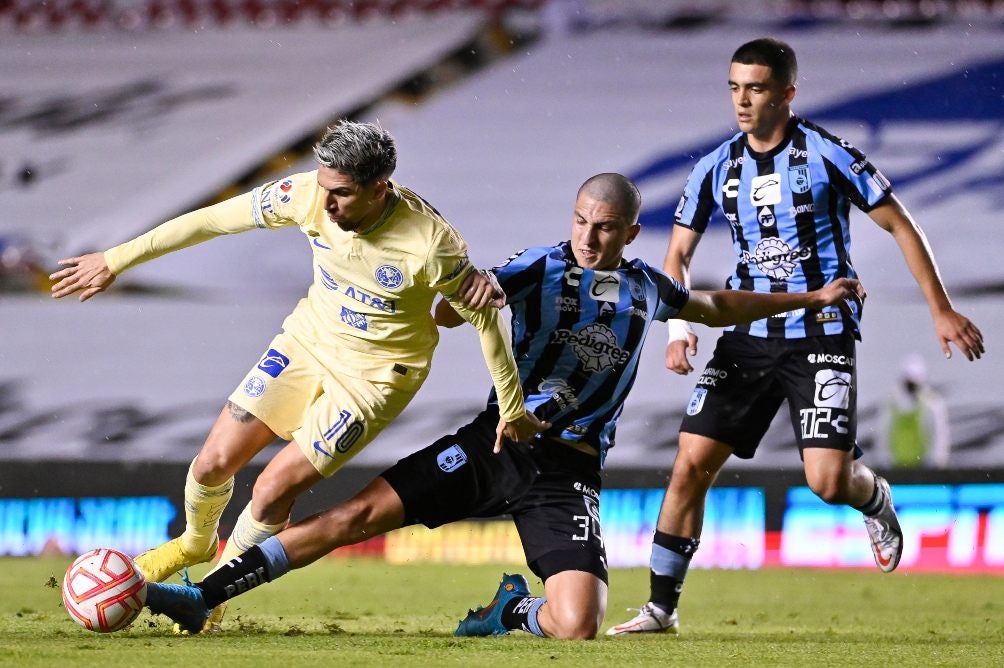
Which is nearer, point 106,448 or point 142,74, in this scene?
point 106,448

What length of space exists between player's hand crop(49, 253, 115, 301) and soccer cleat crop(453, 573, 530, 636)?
6.18 ft

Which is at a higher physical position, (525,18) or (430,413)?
(525,18)

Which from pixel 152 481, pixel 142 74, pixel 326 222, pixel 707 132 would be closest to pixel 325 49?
pixel 142 74

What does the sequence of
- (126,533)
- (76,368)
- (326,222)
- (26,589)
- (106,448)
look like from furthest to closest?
(76,368), (106,448), (126,533), (26,589), (326,222)

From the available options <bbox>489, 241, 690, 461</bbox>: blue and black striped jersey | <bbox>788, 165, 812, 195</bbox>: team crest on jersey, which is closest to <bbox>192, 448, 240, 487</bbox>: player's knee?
<bbox>489, 241, 690, 461</bbox>: blue and black striped jersey

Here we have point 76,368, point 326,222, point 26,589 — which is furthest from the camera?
point 76,368

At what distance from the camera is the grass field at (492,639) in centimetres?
427

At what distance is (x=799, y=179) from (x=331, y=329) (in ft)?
7.11

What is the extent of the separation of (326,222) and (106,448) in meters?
9.71

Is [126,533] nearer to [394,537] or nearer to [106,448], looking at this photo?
[394,537]

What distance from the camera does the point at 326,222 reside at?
194 inches

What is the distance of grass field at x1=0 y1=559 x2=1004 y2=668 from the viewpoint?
14.0ft

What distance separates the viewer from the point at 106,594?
4.42 metres

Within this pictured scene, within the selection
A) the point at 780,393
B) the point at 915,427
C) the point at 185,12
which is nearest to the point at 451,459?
the point at 780,393
